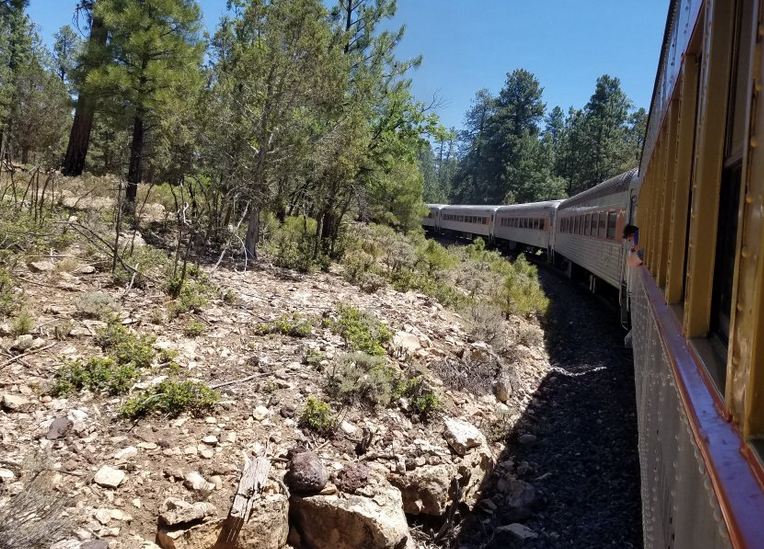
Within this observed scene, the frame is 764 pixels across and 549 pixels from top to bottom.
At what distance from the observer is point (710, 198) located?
173 cm

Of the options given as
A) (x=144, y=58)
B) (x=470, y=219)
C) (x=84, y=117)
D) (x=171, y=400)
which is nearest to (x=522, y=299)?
(x=171, y=400)

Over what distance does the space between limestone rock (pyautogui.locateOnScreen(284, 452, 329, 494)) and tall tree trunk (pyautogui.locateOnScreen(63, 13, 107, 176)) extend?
9.94 m

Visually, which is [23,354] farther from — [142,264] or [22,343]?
[142,264]

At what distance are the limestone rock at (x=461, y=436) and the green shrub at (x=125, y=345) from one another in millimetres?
2829

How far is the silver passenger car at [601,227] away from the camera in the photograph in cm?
924

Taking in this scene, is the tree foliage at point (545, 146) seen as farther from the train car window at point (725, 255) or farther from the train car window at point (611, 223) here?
the train car window at point (725, 255)

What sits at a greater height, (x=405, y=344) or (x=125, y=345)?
(x=125, y=345)

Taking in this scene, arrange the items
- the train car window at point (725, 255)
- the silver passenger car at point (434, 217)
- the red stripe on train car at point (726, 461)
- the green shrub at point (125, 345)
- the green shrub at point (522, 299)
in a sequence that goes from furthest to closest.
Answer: the silver passenger car at point (434, 217), the green shrub at point (522, 299), the green shrub at point (125, 345), the train car window at point (725, 255), the red stripe on train car at point (726, 461)

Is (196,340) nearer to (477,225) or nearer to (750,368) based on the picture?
(750,368)

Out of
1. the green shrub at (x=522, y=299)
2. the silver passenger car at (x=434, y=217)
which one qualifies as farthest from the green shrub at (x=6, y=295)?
the silver passenger car at (x=434, y=217)

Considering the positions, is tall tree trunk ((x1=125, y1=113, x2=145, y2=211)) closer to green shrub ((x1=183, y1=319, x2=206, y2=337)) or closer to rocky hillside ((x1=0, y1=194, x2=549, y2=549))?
rocky hillside ((x1=0, y1=194, x2=549, y2=549))

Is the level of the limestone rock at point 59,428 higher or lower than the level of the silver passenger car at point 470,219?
lower

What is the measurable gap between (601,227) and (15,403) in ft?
33.4

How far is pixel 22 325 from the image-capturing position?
4.94 meters
